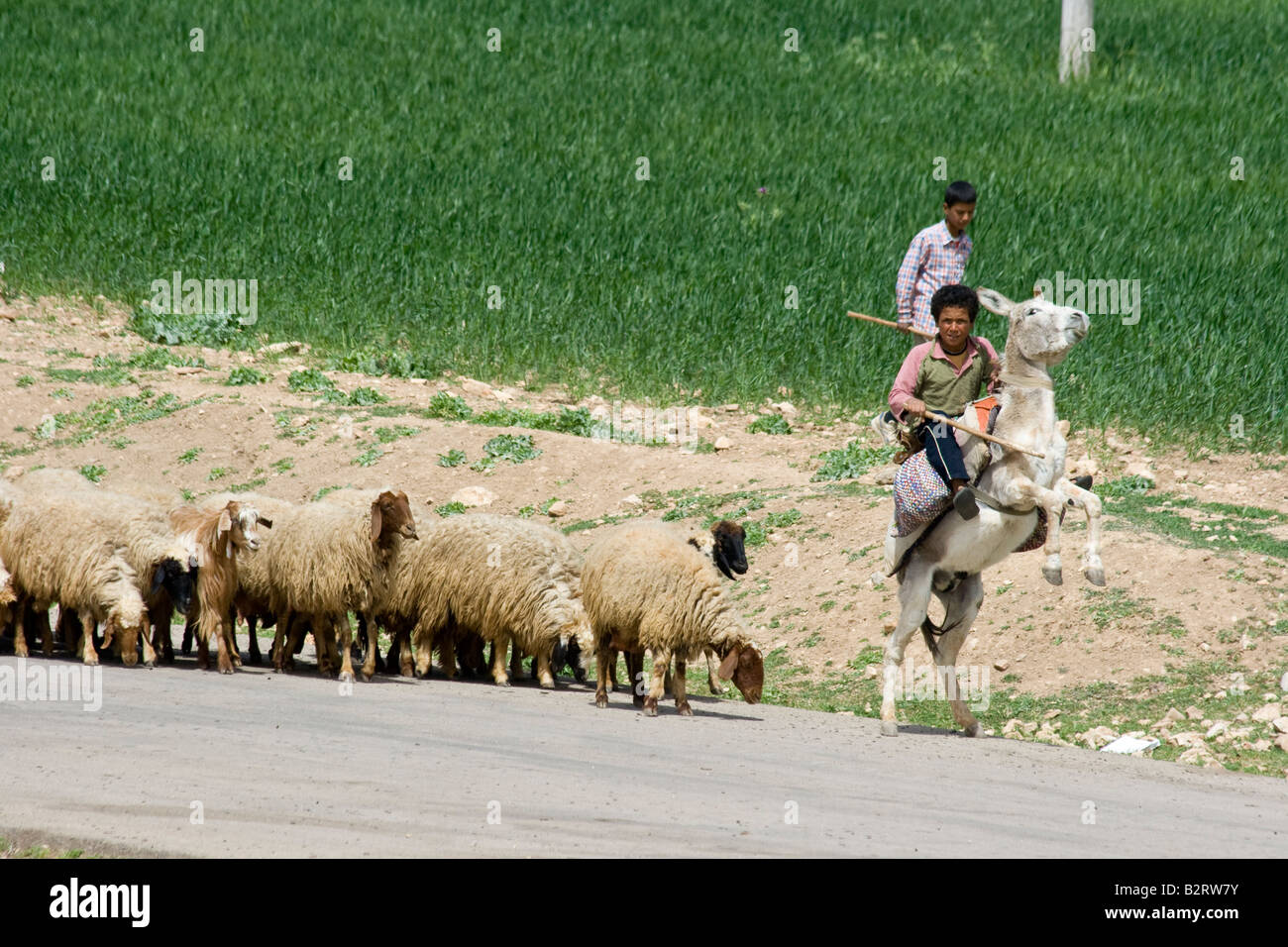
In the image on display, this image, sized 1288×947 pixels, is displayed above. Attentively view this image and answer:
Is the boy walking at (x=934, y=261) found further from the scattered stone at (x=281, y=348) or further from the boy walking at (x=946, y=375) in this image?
the scattered stone at (x=281, y=348)

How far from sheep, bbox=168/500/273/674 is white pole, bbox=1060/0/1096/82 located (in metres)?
27.4

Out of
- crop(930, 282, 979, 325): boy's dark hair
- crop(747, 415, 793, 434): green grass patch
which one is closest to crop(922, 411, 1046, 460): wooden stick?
crop(930, 282, 979, 325): boy's dark hair

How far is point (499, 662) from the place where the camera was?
12.2 meters

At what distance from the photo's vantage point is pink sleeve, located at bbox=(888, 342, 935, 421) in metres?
9.94

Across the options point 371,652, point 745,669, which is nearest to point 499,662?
point 371,652

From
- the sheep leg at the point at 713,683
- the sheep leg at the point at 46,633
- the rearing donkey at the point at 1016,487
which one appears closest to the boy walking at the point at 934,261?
the rearing donkey at the point at 1016,487

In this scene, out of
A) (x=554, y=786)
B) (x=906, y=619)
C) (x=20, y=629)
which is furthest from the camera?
(x=20, y=629)

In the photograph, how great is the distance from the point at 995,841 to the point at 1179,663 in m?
4.86

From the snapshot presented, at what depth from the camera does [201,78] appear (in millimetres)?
Answer: 31875

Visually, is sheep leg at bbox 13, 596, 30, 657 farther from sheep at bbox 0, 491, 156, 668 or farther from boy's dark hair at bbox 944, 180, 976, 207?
boy's dark hair at bbox 944, 180, 976, 207

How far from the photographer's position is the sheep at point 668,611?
34.7ft

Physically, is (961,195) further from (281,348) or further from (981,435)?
(281,348)

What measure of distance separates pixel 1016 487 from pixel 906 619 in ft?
4.29
